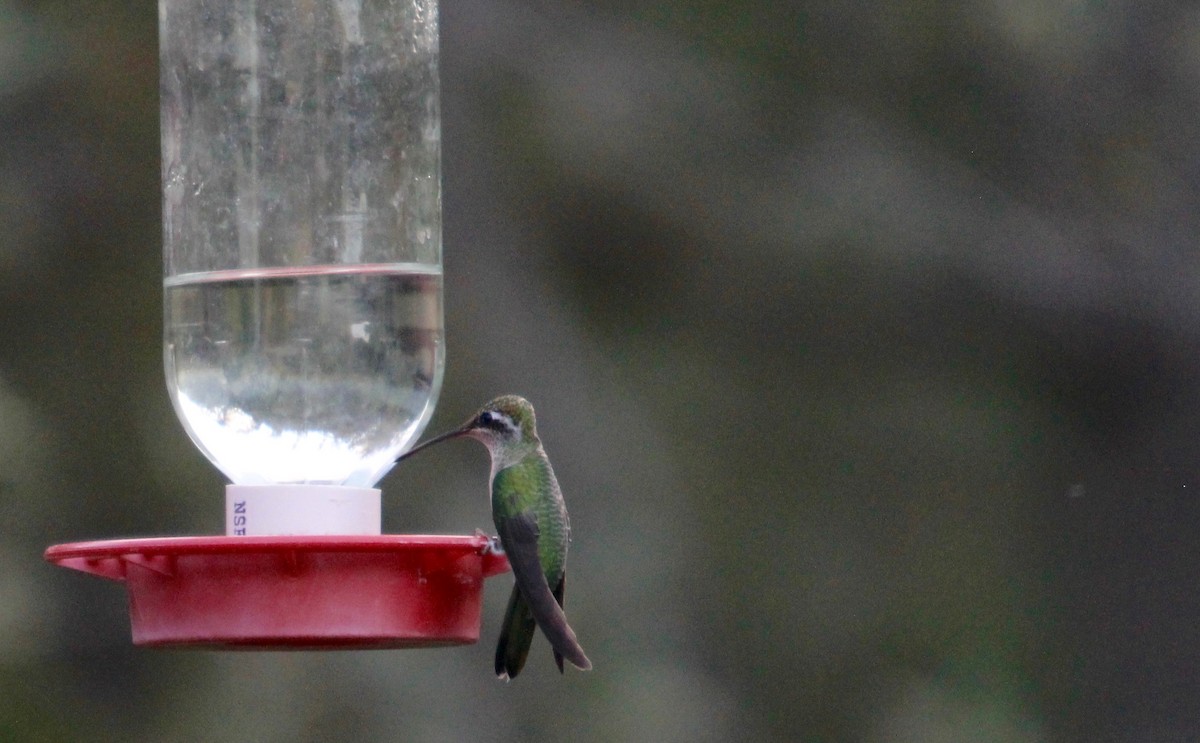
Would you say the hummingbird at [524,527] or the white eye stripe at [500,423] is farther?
the white eye stripe at [500,423]

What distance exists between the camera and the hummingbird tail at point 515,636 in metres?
3.36

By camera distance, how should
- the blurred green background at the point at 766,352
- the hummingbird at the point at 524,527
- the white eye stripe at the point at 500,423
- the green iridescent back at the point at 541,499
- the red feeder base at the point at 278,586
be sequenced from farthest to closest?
the blurred green background at the point at 766,352 → the white eye stripe at the point at 500,423 → the green iridescent back at the point at 541,499 → the hummingbird at the point at 524,527 → the red feeder base at the point at 278,586

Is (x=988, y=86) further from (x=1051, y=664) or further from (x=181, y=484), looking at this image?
(x=181, y=484)

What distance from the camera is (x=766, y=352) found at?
814 cm

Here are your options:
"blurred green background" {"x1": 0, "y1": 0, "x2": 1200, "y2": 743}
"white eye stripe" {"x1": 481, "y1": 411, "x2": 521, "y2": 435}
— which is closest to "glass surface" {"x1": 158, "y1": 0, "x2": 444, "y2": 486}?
"white eye stripe" {"x1": 481, "y1": 411, "x2": 521, "y2": 435}

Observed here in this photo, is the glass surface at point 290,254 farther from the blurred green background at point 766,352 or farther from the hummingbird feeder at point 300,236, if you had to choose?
the blurred green background at point 766,352

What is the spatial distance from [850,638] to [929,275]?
1.56 metres

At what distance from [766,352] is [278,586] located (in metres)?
5.50

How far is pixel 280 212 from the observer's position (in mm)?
3725

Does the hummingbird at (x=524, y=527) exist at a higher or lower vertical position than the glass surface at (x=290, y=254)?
lower

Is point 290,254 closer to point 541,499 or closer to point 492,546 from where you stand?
point 541,499

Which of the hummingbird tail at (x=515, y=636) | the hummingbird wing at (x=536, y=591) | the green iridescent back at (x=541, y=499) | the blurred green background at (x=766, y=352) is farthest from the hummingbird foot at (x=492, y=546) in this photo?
the blurred green background at (x=766, y=352)

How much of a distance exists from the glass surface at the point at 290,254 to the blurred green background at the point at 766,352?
3.18 metres

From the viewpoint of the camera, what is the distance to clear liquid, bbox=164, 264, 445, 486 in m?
3.59
